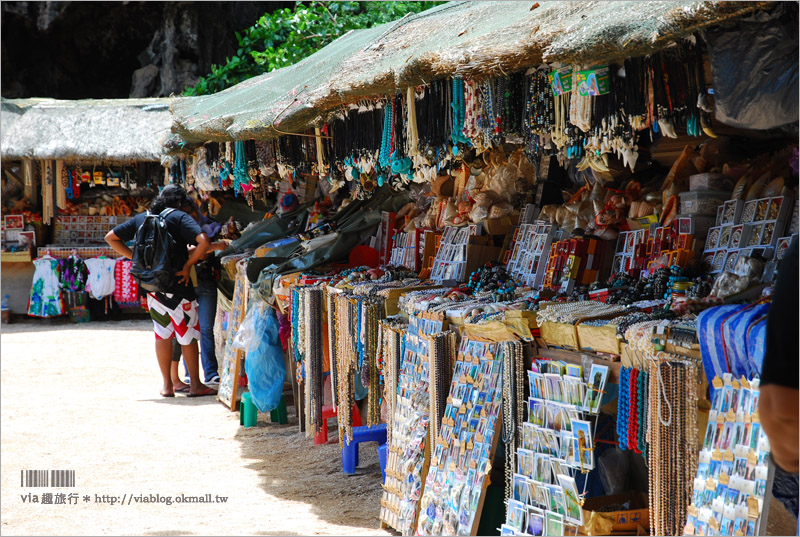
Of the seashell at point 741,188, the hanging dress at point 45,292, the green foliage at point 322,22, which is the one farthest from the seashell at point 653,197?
the hanging dress at point 45,292

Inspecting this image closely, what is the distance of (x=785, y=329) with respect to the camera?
1585 mm

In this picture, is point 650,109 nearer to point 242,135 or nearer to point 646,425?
point 646,425

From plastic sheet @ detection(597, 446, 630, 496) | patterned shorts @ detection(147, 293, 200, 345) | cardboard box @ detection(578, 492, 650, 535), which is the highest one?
patterned shorts @ detection(147, 293, 200, 345)

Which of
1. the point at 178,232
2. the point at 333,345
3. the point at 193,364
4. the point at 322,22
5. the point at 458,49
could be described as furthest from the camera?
the point at 322,22

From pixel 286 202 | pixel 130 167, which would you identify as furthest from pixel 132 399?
pixel 130 167

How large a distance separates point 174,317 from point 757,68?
18.7ft

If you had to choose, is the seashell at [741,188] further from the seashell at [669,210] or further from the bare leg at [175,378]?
the bare leg at [175,378]

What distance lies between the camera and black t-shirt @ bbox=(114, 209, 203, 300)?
6.96m

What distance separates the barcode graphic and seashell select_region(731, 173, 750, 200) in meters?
3.86

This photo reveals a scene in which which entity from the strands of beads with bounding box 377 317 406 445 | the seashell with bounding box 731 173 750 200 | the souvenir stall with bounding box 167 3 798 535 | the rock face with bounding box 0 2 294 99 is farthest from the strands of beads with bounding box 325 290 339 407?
the rock face with bounding box 0 2 294 99

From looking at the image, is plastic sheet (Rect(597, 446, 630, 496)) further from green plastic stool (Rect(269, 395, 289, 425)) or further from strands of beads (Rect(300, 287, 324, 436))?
green plastic stool (Rect(269, 395, 289, 425))

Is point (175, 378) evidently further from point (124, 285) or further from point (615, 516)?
point (124, 285)

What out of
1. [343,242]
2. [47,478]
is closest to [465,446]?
[47,478]

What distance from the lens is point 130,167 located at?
13703 mm
